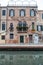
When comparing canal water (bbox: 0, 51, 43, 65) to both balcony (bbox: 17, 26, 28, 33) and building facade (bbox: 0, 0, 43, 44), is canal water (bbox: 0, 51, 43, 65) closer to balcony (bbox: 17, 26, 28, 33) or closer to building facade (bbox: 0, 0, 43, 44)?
building facade (bbox: 0, 0, 43, 44)

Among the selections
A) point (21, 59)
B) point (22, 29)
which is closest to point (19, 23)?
point (22, 29)

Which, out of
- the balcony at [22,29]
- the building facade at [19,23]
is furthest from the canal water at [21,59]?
the balcony at [22,29]

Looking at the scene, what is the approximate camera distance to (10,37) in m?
41.3

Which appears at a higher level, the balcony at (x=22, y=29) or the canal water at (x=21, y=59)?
the balcony at (x=22, y=29)

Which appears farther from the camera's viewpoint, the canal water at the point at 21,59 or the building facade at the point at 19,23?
the building facade at the point at 19,23

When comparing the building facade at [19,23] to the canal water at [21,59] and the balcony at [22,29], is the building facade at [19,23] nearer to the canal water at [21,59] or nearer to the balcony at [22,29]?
the balcony at [22,29]

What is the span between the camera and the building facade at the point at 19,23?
41312 millimetres

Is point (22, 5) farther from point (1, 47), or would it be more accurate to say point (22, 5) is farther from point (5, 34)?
point (1, 47)

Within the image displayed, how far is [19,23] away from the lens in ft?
136

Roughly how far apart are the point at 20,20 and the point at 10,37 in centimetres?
324

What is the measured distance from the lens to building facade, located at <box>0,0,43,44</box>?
136 feet

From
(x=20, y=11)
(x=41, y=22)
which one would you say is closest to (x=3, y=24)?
(x=20, y=11)

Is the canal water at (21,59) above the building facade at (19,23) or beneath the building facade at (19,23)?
beneath

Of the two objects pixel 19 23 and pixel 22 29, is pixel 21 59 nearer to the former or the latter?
pixel 22 29
